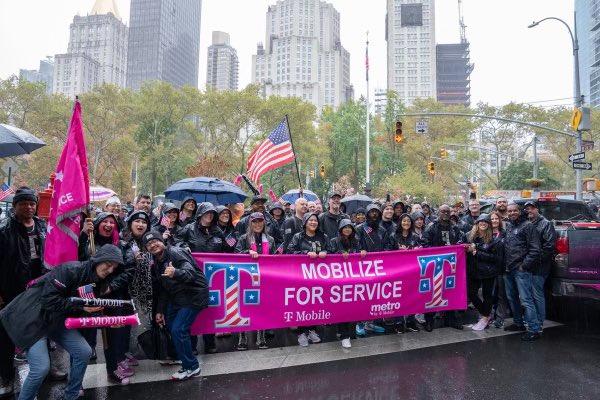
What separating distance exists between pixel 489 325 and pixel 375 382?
9.97 feet

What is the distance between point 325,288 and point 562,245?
3.54 metres

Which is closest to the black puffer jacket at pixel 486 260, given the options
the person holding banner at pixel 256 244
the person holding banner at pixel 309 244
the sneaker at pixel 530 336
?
the sneaker at pixel 530 336

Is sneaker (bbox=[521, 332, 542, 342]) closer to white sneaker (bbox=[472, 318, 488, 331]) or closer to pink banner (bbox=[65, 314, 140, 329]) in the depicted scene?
white sneaker (bbox=[472, 318, 488, 331])

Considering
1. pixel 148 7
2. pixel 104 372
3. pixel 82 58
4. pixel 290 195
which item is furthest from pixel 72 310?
pixel 148 7

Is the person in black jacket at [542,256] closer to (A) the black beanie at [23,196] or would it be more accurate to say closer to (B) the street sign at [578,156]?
(A) the black beanie at [23,196]

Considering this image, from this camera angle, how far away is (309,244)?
579 cm

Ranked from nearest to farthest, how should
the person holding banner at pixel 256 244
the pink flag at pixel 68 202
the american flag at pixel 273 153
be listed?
1. the pink flag at pixel 68 202
2. the person holding banner at pixel 256 244
3. the american flag at pixel 273 153

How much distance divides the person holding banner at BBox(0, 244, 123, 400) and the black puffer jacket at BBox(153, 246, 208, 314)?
751 millimetres

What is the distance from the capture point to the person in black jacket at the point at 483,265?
20.9 feet

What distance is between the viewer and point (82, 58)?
125 m

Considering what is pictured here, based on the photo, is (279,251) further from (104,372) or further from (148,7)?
(148,7)

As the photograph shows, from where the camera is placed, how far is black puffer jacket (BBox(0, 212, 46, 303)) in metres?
4.23

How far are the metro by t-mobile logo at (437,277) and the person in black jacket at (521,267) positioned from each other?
2.58 ft

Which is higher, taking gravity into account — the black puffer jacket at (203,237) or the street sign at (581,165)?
the street sign at (581,165)
